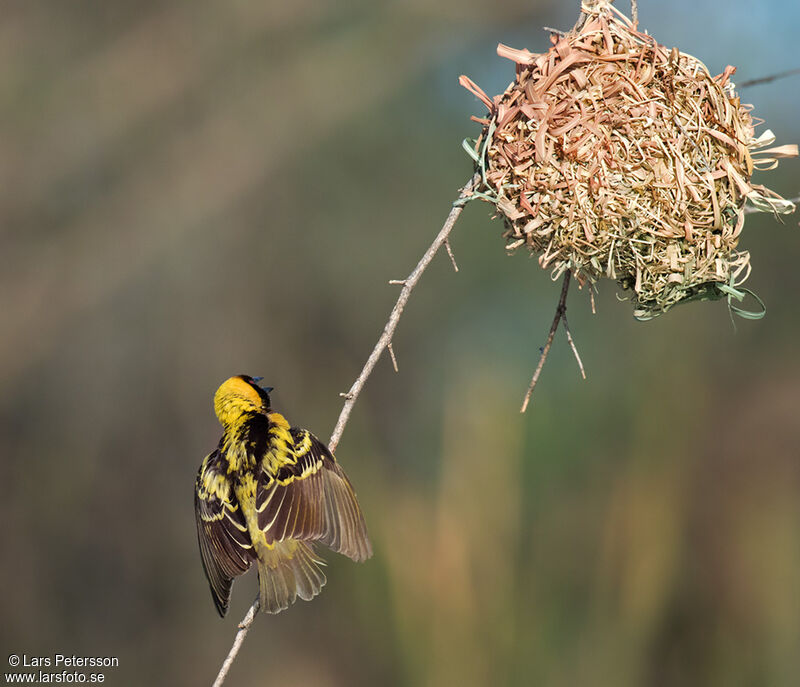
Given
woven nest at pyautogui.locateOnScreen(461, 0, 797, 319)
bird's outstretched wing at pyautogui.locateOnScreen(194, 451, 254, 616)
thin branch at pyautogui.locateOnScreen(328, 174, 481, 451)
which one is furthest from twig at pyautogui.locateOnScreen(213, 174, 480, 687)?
bird's outstretched wing at pyautogui.locateOnScreen(194, 451, 254, 616)

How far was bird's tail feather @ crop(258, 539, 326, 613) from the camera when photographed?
10.5 feet

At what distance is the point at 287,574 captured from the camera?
328 centimetres

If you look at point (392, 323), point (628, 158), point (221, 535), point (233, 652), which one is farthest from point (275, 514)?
point (628, 158)

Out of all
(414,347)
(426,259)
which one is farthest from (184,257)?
(426,259)

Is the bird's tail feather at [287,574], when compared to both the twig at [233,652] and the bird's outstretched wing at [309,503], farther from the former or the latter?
the twig at [233,652]

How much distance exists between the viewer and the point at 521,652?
4832 millimetres

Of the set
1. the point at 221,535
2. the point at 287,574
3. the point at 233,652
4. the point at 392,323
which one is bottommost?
the point at 233,652

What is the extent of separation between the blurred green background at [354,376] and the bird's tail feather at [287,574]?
6.11ft

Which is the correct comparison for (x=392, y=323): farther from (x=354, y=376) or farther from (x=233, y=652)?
(x=354, y=376)

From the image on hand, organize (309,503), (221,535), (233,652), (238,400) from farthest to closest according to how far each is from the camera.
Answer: (238,400)
(221,535)
(309,503)
(233,652)

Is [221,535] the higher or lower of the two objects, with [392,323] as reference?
lower

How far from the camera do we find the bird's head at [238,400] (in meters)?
3.81

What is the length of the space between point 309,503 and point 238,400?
2.50 ft

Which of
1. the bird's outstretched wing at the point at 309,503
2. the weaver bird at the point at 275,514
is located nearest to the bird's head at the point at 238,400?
the weaver bird at the point at 275,514
